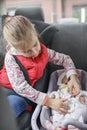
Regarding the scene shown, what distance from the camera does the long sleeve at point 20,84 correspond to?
2.44 feet

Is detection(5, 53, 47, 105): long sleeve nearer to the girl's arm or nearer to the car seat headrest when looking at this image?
the girl's arm

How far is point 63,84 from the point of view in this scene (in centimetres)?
80

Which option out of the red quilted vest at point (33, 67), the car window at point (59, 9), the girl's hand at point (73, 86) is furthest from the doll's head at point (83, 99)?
the car window at point (59, 9)

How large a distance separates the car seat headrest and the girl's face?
0.48 ft

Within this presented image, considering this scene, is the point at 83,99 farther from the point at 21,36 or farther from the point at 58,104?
the point at 21,36

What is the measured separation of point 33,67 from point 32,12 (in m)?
0.21

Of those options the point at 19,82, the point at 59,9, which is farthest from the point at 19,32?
the point at 59,9

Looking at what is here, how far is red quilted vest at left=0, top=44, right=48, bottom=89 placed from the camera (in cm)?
78

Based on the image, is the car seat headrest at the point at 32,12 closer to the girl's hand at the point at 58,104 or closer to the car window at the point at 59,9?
the car window at the point at 59,9

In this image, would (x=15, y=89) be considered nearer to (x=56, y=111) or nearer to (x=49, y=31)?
(x=56, y=111)

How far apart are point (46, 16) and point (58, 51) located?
128 millimetres

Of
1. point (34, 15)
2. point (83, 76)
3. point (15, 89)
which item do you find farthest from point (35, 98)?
point (34, 15)

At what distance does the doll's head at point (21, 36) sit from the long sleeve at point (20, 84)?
0.04 metres

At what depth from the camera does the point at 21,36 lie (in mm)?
744
